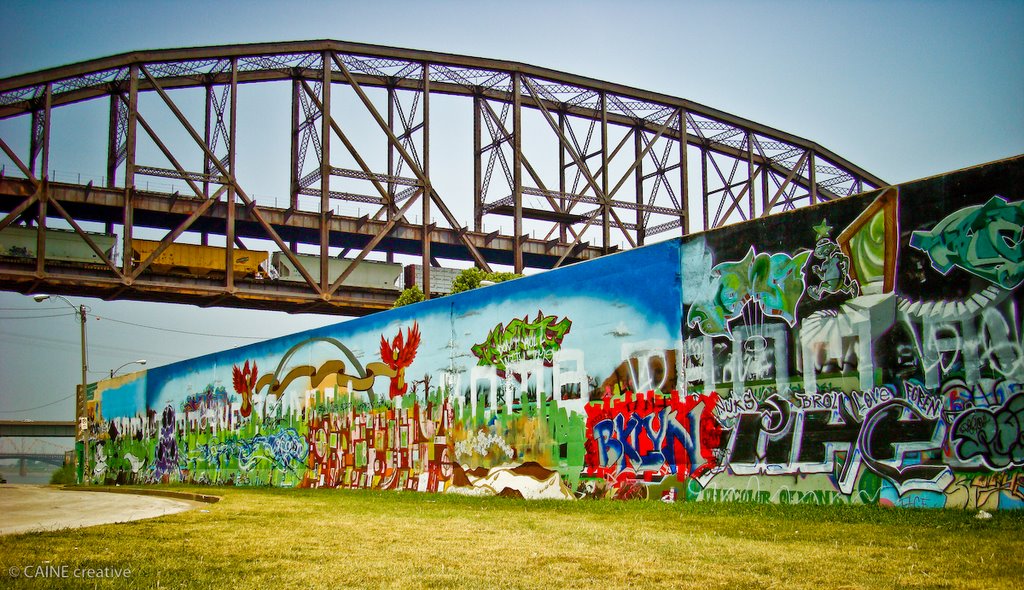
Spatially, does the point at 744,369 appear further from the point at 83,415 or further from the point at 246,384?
the point at 83,415

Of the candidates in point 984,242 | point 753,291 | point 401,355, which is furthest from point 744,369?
point 401,355

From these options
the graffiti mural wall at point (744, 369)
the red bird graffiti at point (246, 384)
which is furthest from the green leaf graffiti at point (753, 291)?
the red bird graffiti at point (246, 384)

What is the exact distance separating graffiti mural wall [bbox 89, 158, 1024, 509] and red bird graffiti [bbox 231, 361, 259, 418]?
7.34 meters

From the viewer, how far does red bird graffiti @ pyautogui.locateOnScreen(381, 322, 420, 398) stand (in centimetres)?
2467

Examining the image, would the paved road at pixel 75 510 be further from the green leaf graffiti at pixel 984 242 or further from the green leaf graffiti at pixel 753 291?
the green leaf graffiti at pixel 984 242

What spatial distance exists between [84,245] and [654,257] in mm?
43601

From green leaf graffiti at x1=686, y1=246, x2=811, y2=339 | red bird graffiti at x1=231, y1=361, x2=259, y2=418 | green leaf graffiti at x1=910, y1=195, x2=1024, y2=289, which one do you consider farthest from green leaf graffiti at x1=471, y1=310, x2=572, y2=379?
red bird graffiti at x1=231, y1=361, x2=259, y2=418

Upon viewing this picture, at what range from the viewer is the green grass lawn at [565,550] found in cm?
827

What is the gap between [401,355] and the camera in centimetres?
2512

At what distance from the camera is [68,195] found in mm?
52281

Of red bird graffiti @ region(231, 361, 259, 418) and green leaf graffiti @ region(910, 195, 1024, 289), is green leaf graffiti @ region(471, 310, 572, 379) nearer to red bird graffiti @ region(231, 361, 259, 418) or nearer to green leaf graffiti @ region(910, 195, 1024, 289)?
green leaf graffiti @ region(910, 195, 1024, 289)

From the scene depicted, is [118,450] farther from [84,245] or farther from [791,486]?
[791,486]

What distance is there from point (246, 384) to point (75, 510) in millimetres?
15283

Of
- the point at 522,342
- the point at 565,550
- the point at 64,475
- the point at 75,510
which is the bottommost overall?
the point at 64,475
